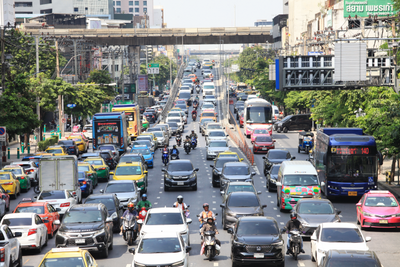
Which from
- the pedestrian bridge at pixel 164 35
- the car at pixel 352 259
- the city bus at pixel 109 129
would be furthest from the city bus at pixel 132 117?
the pedestrian bridge at pixel 164 35

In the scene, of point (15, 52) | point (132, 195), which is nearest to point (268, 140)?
point (132, 195)

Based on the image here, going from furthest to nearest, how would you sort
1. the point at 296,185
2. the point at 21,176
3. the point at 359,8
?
the point at 359,8, the point at 21,176, the point at 296,185

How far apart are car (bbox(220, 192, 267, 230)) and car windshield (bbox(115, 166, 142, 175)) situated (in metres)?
9.60

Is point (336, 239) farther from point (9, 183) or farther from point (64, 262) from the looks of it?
point (9, 183)

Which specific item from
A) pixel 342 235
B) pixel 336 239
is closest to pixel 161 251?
pixel 336 239

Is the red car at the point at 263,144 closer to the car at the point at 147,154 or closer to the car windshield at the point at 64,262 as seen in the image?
the car at the point at 147,154

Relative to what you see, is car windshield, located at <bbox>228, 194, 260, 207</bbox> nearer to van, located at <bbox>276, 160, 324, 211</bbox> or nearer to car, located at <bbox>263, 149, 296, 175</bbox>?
van, located at <bbox>276, 160, 324, 211</bbox>

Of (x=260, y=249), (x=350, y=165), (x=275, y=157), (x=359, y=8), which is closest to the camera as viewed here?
(x=260, y=249)

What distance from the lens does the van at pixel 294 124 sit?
65.3m

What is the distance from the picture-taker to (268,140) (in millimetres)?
48312

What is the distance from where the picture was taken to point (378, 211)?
23.0 meters

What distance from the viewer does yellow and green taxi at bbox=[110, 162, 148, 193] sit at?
3108cm

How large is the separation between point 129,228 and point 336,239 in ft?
22.8

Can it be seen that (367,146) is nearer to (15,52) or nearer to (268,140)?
(268,140)
